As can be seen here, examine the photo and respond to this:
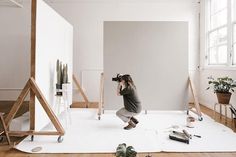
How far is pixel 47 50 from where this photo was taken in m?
2.82

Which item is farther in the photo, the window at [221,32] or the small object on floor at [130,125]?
the window at [221,32]

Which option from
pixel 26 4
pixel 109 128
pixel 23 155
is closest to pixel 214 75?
pixel 109 128

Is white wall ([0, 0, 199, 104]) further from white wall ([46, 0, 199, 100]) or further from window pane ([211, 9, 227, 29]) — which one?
window pane ([211, 9, 227, 29])

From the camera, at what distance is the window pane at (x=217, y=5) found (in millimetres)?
4094

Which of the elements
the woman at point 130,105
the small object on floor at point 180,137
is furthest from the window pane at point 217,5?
the small object on floor at point 180,137

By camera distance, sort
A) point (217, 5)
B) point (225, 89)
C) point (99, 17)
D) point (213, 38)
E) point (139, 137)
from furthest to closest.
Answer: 1. point (99, 17)
2. point (213, 38)
3. point (217, 5)
4. point (225, 89)
5. point (139, 137)

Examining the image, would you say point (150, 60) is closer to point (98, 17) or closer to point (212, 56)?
point (212, 56)

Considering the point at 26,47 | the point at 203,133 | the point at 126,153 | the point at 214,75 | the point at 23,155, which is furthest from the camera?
the point at 26,47

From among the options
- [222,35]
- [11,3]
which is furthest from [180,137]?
[11,3]

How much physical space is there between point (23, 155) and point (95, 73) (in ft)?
10.7

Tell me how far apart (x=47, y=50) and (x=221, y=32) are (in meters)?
3.56

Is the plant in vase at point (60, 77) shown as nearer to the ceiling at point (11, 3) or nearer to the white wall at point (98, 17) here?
the white wall at point (98, 17)

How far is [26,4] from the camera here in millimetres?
5102

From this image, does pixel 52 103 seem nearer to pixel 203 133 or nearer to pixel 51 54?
pixel 51 54
